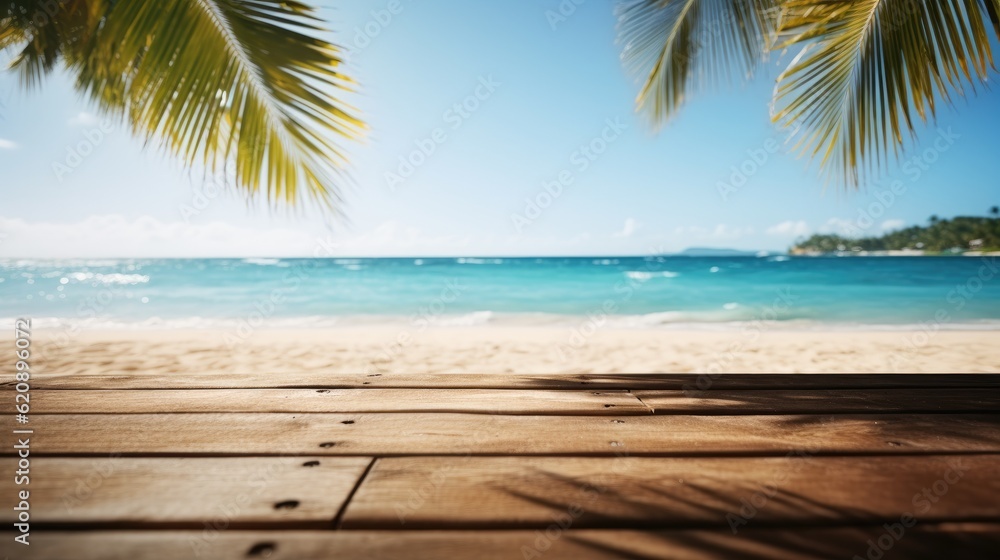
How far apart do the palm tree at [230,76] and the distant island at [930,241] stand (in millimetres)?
50365

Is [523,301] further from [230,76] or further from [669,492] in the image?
[669,492]

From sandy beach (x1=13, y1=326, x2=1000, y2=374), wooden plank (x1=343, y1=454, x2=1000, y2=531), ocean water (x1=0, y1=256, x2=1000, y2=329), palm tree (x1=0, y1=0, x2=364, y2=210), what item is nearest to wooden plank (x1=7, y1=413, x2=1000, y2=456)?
wooden plank (x1=343, y1=454, x2=1000, y2=531)

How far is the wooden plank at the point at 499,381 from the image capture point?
1.47m

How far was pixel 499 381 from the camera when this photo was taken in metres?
1.53

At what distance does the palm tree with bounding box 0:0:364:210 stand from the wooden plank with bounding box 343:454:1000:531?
202cm

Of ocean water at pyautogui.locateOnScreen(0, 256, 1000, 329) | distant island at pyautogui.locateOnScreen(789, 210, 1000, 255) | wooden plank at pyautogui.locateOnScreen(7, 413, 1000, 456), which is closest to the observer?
wooden plank at pyautogui.locateOnScreen(7, 413, 1000, 456)

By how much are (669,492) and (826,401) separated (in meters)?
0.82

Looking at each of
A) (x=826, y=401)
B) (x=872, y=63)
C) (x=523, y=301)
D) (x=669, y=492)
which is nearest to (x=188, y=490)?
(x=669, y=492)

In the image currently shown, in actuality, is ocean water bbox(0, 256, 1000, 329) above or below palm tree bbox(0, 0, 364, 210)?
below

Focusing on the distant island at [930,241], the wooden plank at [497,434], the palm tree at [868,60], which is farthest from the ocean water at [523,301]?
the distant island at [930,241]

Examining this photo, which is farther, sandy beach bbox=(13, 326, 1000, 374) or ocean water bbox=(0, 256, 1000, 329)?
ocean water bbox=(0, 256, 1000, 329)

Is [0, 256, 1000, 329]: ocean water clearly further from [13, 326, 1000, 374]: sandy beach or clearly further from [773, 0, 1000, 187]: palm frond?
[773, 0, 1000, 187]: palm frond

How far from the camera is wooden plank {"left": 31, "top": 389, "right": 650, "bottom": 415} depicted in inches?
→ 48.5

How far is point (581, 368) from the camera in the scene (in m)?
5.18
